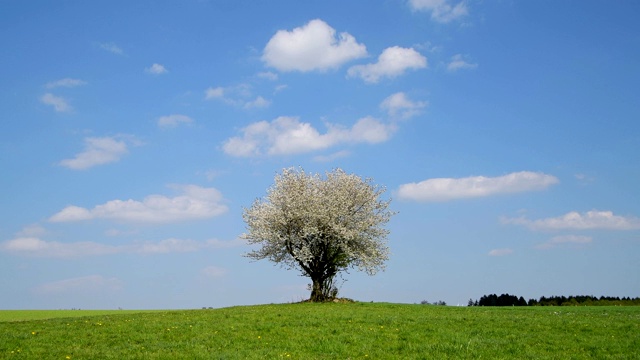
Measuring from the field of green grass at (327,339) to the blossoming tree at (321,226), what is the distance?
21.4 metres

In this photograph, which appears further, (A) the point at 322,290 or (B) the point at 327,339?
(A) the point at 322,290

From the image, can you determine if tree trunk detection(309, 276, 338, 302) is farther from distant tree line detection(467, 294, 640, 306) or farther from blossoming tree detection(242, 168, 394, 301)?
distant tree line detection(467, 294, 640, 306)

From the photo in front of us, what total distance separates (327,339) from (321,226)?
29924 millimetres

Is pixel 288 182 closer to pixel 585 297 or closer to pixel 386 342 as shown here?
pixel 386 342

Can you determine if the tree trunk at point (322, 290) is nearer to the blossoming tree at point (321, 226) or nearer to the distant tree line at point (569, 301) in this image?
the blossoming tree at point (321, 226)

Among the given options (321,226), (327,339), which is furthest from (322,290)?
(327,339)

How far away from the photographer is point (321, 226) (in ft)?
182

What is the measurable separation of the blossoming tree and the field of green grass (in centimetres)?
2144

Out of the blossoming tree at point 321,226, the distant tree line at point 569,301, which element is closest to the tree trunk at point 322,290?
the blossoming tree at point 321,226

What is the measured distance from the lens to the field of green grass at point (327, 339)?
23.2 metres

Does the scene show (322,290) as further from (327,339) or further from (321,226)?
(327,339)

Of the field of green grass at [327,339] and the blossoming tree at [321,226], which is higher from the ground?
the blossoming tree at [321,226]

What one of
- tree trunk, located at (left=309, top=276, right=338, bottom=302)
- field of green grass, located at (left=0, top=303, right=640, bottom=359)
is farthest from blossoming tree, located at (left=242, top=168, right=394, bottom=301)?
field of green grass, located at (left=0, top=303, right=640, bottom=359)

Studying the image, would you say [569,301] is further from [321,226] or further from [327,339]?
[327,339]
